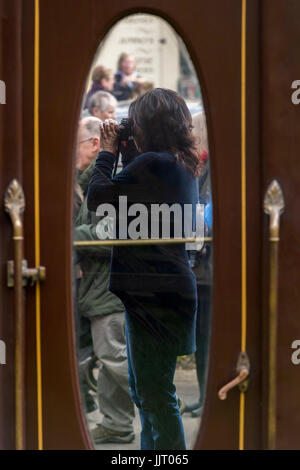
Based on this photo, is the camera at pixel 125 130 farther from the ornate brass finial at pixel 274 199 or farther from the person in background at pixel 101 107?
the ornate brass finial at pixel 274 199

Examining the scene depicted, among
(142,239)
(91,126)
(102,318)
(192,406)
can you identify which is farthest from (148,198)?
(192,406)

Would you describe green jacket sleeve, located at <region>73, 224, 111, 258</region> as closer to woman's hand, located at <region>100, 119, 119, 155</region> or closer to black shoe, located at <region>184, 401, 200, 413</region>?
woman's hand, located at <region>100, 119, 119, 155</region>

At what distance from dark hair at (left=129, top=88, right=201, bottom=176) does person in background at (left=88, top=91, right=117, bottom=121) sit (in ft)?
0.19

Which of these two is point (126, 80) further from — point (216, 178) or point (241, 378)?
point (241, 378)

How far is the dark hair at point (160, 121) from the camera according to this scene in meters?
1.95

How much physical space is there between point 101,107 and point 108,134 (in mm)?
76

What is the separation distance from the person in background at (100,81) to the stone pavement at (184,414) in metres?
0.79

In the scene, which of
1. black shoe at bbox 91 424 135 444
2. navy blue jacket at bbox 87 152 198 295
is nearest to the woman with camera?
navy blue jacket at bbox 87 152 198 295

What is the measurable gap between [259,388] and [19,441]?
0.67 m

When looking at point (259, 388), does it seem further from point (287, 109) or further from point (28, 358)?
point (287, 109)

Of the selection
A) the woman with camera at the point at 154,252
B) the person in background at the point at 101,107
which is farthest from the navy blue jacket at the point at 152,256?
the person in background at the point at 101,107

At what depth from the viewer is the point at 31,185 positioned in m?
1.96

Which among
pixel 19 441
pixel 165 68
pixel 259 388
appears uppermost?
pixel 165 68

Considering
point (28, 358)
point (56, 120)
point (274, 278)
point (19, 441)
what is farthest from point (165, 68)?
point (19, 441)
